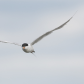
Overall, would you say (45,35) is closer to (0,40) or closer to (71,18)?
(71,18)

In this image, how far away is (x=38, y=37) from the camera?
4300cm

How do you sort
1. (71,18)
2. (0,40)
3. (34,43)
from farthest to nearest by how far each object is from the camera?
(0,40)
(34,43)
(71,18)

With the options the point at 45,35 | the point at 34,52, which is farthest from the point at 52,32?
the point at 34,52

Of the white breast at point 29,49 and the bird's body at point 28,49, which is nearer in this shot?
the bird's body at point 28,49

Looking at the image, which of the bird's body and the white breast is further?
the white breast

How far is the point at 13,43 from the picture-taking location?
44.6m

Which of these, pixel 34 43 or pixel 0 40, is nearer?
pixel 34 43

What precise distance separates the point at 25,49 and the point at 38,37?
8.31 ft

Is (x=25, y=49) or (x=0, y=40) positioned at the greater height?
(x=0, y=40)

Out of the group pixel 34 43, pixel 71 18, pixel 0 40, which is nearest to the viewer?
pixel 71 18

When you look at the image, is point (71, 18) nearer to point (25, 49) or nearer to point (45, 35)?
point (45, 35)

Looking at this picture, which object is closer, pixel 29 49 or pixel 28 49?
pixel 28 49

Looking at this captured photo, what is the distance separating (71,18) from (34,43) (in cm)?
679

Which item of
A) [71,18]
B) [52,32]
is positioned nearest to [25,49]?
[52,32]
